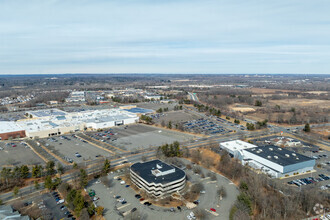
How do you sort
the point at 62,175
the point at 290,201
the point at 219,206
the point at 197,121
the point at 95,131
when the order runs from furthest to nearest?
the point at 197,121
the point at 95,131
the point at 62,175
the point at 219,206
the point at 290,201

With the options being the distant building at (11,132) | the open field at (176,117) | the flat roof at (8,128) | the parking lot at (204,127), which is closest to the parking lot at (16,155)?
the distant building at (11,132)

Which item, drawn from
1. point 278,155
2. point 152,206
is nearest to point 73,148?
point 152,206

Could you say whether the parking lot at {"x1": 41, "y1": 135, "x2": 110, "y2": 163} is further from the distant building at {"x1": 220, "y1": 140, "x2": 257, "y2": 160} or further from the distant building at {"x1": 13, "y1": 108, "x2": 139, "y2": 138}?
the distant building at {"x1": 220, "y1": 140, "x2": 257, "y2": 160}

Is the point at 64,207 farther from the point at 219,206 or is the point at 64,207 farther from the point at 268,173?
the point at 268,173

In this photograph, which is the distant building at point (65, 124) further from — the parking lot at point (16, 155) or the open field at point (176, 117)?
the open field at point (176, 117)

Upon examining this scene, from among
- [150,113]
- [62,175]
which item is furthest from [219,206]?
[150,113]

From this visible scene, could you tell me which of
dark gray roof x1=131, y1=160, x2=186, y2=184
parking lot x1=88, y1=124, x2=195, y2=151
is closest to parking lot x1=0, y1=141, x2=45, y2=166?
parking lot x1=88, y1=124, x2=195, y2=151
